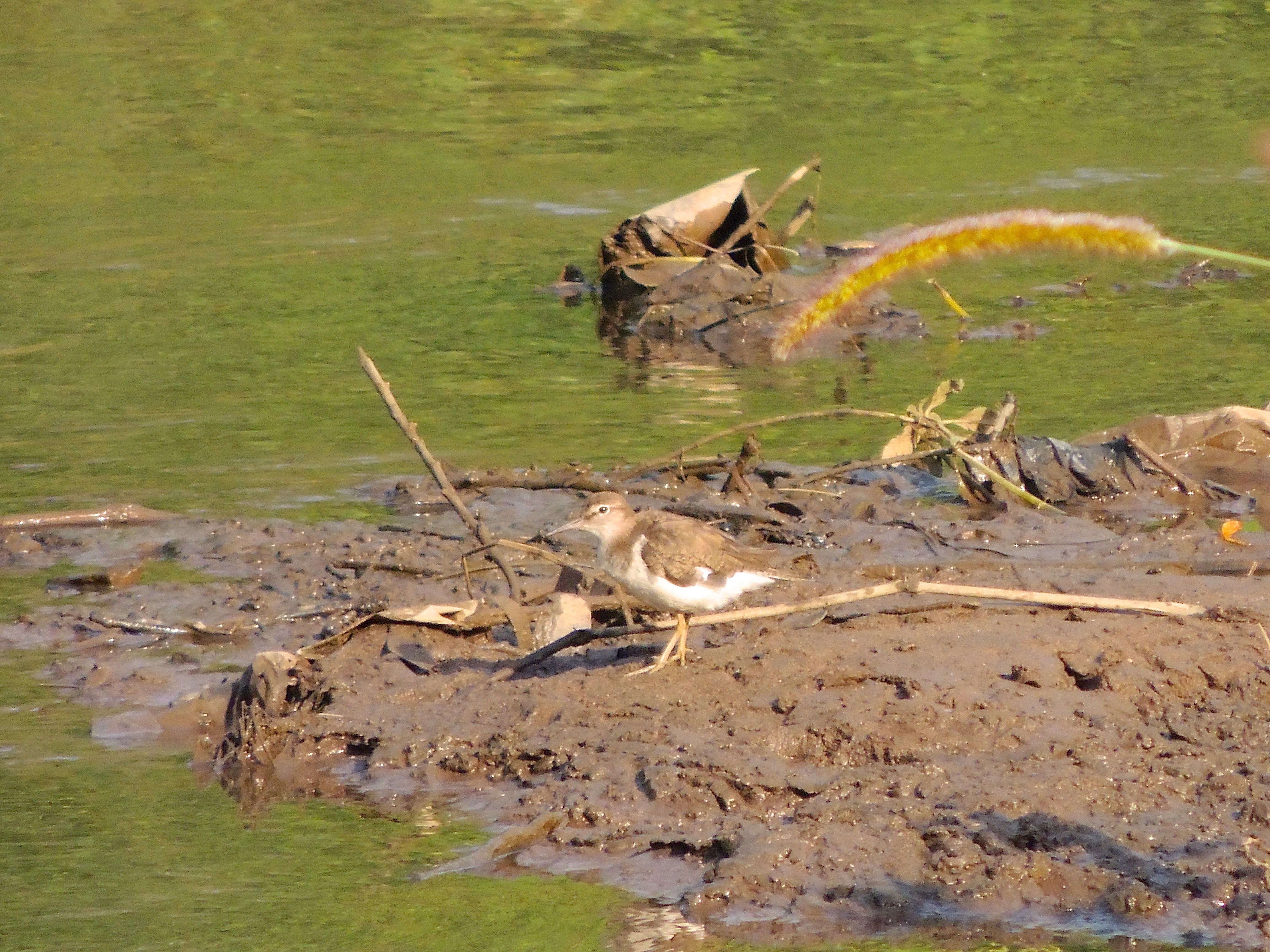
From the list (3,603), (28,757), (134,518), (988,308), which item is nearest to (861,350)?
(988,308)

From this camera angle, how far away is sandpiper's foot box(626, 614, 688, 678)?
5789mm

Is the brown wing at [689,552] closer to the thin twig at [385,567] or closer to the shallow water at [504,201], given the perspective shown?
the thin twig at [385,567]

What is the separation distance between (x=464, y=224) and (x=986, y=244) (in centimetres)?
1339

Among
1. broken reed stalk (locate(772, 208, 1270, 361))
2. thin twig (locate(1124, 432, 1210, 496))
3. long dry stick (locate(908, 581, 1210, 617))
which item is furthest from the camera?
thin twig (locate(1124, 432, 1210, 496))

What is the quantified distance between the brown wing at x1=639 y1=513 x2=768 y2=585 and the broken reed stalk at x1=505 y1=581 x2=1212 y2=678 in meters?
0.14

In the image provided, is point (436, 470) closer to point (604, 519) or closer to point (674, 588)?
point (604, 519)

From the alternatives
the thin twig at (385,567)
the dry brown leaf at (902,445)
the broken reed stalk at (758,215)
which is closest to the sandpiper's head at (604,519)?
the thin twig at (385,567)

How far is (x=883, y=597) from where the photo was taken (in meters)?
6.07

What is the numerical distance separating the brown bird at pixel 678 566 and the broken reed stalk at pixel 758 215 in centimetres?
590

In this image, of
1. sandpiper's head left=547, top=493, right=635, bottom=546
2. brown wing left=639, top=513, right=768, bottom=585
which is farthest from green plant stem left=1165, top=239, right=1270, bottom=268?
sandpiper's head left=547, top=493, right=635, bottom=546

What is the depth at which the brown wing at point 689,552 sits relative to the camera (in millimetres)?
5816

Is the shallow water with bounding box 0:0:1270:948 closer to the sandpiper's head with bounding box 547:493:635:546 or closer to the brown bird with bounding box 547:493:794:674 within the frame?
the brown bird with bounding box 547:493:794:674

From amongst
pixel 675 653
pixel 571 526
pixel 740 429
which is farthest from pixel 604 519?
pixel 740 429

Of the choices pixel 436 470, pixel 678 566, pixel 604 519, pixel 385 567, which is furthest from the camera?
pixel 385 567
